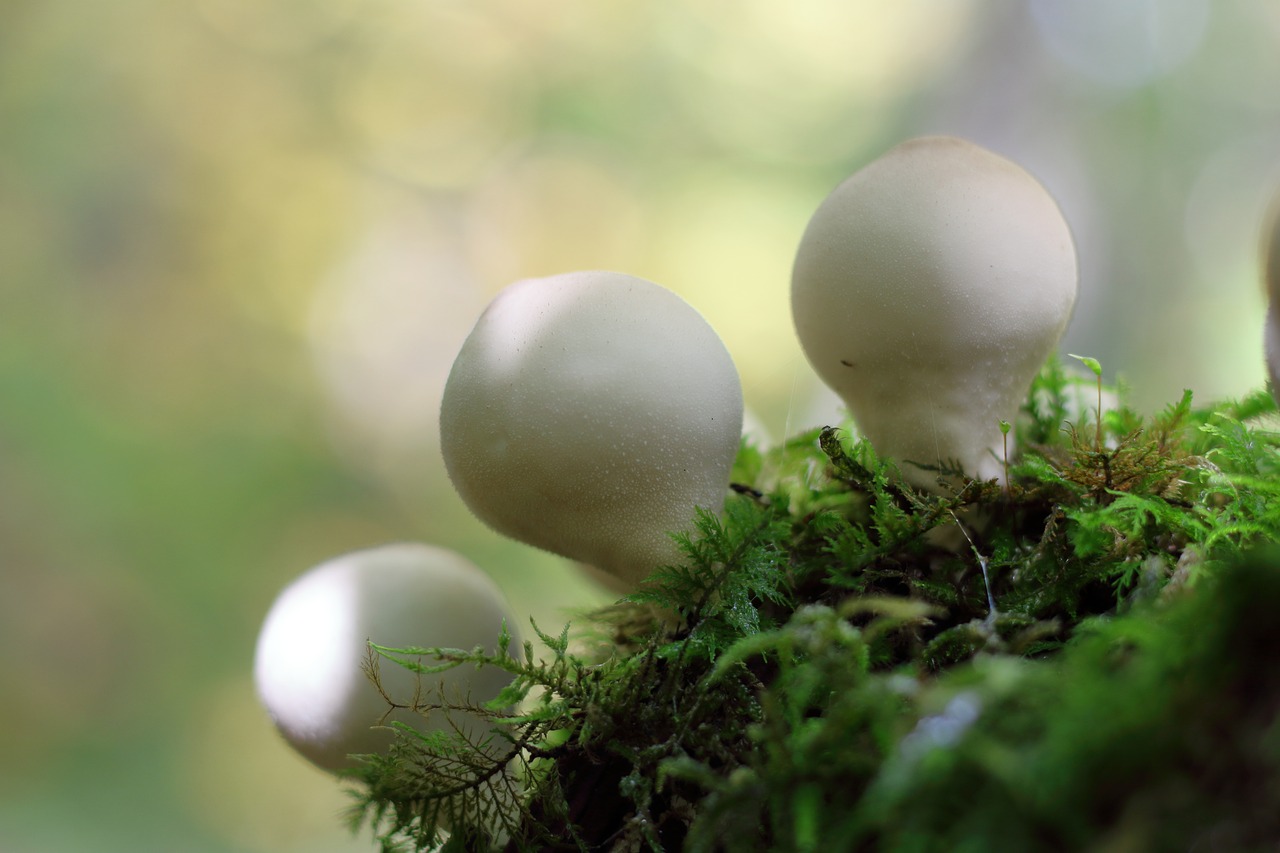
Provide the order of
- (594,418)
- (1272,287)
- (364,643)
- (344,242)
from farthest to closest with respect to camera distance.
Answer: (344,242) < (364,643) < (594,418) < (1272,287)

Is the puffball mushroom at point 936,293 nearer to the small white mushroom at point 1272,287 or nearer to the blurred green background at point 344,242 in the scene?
the small white mushroom at point 1272,287

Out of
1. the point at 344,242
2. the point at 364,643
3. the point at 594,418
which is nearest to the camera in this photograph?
the point at 594,418

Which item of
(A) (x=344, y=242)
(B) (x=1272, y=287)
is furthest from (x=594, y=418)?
(A) (x=344, y=242)

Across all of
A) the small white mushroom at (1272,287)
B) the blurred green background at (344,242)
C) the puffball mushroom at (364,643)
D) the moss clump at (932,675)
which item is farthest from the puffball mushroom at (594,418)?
the blurred green background at (344,242)

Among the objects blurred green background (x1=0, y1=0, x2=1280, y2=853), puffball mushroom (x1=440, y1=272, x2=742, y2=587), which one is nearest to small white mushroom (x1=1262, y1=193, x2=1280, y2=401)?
puffball mushroom (x1=440, y1=272, x2=742, y2=587)

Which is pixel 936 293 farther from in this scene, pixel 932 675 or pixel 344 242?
pixel 344 242

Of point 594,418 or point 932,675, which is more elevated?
point 594,418

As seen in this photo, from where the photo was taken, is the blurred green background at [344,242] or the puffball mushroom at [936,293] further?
the blurred green background at [344,242]
